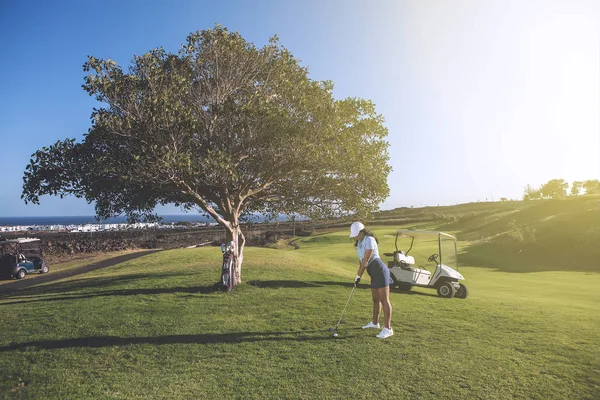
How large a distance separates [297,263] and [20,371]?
58.8 ft

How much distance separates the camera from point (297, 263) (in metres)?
24.9

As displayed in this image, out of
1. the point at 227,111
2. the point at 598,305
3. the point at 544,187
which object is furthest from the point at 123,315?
the point at 544,187

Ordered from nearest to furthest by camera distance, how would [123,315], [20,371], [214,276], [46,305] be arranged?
[20,371] < [123,315] < [46,305] < [214,276]

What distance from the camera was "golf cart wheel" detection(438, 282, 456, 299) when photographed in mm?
15883

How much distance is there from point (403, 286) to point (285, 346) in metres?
9.78

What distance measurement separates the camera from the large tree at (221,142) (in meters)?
13.5

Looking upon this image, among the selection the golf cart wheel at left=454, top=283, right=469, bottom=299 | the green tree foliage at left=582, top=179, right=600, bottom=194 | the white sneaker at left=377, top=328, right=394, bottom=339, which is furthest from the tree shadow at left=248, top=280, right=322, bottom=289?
the green tree foliage at left=582, top=179, right=600, bottom=194

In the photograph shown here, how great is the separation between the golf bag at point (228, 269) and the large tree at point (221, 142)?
2.51 feet

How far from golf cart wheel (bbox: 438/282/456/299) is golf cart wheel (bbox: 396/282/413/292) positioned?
4.35 feet

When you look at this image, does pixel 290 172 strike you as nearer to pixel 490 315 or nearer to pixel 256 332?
pixel 256 332

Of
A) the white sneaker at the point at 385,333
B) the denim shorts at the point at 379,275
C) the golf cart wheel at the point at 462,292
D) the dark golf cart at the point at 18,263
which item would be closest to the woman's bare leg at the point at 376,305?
the denim shorts at the point at 379,275

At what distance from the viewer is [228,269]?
16.2m

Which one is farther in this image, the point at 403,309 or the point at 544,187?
the point at 544,187

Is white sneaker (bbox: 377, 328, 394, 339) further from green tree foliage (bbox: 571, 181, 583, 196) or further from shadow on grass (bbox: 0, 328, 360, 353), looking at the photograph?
green tree foliage (bbox: 571, 181, 583, 196)
